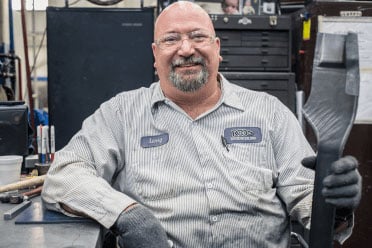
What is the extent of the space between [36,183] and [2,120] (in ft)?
1.25

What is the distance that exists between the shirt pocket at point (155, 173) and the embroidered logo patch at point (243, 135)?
200 millimetres

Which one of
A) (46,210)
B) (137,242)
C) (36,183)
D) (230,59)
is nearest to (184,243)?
(137,242)

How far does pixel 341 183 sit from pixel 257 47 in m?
1.37

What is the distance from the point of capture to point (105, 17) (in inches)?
89.7

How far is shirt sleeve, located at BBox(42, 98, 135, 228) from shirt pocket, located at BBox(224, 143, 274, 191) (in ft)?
1.21

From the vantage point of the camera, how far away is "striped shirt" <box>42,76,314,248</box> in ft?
4.68

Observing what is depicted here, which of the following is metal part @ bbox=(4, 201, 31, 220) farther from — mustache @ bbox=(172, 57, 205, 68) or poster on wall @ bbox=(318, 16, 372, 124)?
poster on wall @ bbox=(318, 16, 372, 124)

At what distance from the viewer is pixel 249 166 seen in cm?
150

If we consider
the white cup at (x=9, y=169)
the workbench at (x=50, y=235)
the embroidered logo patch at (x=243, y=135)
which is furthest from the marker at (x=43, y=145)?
the embroidered logo patch at (x=243, y=135)

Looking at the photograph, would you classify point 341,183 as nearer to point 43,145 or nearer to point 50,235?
point 50,235

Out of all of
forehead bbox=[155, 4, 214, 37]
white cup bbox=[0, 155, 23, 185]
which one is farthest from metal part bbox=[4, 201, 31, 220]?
forehead bbox=[155, 4, 214, 37]

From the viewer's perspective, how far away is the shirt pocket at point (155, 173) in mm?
1450

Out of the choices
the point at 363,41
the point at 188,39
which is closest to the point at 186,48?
the point at 188,39

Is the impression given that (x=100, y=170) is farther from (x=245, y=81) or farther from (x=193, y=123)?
(x=245, y=81)
